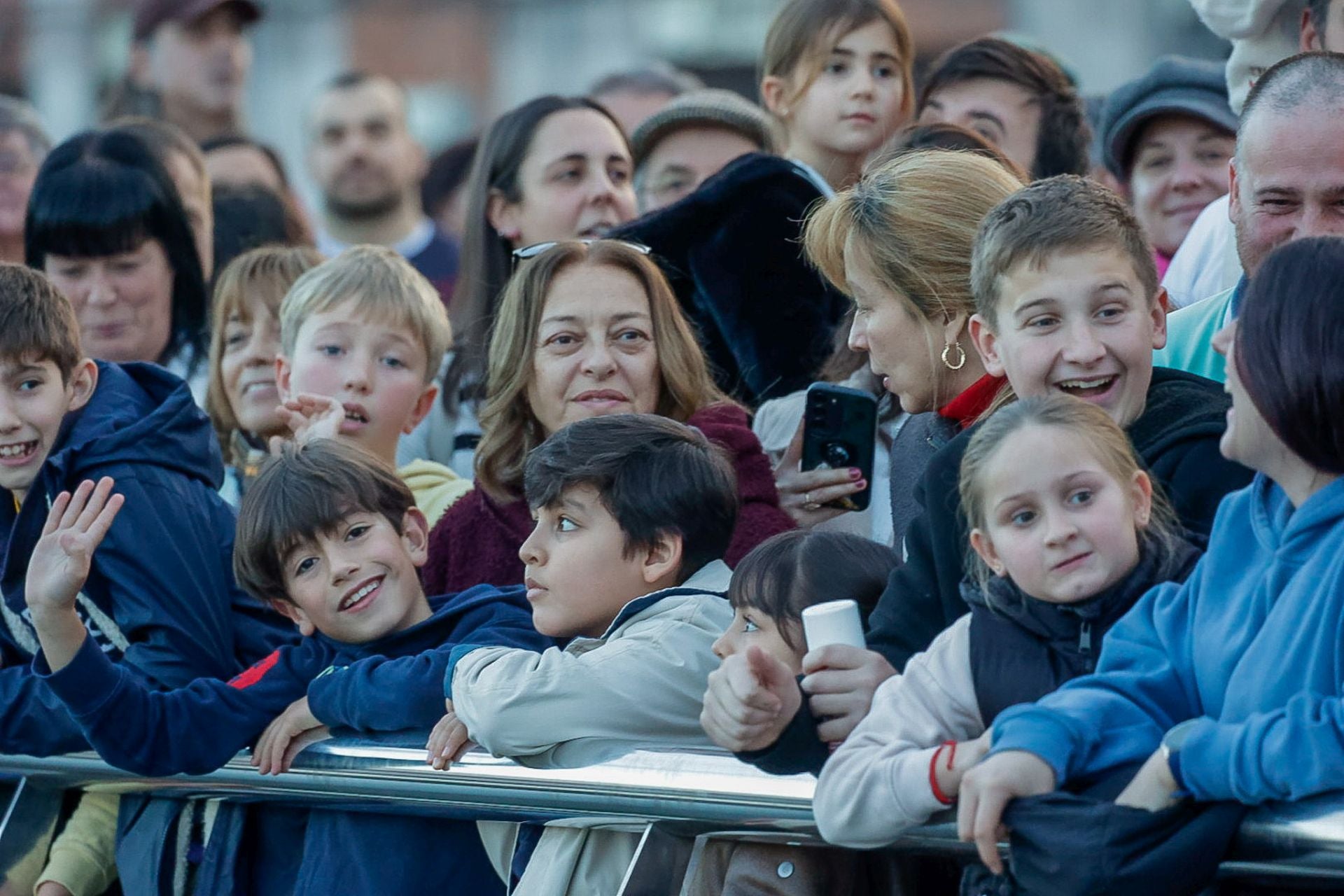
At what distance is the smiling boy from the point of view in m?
4.91

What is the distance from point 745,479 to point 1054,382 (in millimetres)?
1069

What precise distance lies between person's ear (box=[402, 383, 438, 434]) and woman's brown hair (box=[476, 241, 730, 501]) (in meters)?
0.43

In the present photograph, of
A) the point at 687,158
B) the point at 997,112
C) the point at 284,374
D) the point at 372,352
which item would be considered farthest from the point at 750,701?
the point at 687,158

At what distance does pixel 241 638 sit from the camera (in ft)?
14.3

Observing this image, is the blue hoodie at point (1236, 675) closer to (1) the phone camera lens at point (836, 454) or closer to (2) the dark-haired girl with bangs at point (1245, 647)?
(2) the dark-haired girl with bangs at point (1245, 647)

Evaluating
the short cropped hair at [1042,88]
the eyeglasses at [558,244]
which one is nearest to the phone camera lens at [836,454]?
the eyeglasses at [558,244]

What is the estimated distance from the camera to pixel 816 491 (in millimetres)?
4273

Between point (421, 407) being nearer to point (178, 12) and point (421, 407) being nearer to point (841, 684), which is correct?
point (841, 684)

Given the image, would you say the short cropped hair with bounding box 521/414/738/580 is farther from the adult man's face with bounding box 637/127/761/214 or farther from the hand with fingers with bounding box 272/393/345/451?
the adult man's face with bounding box 637/127/761/214

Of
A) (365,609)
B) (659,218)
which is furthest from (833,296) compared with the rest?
(365,609)

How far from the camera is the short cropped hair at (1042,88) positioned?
557 cm

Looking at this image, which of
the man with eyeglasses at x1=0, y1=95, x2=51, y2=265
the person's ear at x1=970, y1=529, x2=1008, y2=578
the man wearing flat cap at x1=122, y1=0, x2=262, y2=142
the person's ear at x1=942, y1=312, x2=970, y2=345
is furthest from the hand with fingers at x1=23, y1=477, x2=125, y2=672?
the man wearing flat cap at x1=122, y1=0, x2=262, y2=142

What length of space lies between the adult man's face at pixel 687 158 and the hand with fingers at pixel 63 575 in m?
2.74

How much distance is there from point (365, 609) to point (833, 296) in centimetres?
170
